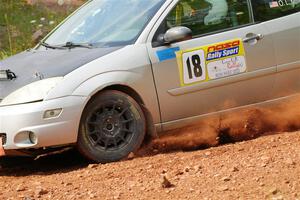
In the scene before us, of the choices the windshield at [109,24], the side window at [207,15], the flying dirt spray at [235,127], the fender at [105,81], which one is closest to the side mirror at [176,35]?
the side window at [207,15]

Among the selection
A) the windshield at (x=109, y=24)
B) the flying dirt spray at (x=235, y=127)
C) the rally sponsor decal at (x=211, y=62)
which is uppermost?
the windshield at (x=109, y=24)

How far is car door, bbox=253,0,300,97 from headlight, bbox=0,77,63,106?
2.39 m

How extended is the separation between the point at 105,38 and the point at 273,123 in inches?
82.7

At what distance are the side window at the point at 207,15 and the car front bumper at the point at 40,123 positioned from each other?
3.94ft

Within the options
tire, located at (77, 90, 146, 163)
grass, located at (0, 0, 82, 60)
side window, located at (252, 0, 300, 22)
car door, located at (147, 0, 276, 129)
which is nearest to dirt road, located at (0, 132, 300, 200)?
tire, located at (77, 90, 146, 163)

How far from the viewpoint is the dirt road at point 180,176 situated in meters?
4.82

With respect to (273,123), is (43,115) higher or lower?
higher

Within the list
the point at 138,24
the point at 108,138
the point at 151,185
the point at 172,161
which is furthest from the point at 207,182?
the point at 138,24

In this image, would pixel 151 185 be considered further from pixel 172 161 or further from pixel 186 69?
pixel 186 69

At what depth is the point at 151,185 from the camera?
5086 mm

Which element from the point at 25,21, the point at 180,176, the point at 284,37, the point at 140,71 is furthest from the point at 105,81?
the point at 25,21

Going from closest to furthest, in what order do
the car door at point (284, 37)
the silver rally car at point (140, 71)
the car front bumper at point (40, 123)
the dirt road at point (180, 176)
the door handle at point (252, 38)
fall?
1. the dirt road at point (180, 176)
2. the car front bumper at point (40, 123)
3. the silver rally car at point (140, 71)
4. the door handle at point (252, 38)
5. the car door at point (284, 37)

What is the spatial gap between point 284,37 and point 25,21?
36.5 feet

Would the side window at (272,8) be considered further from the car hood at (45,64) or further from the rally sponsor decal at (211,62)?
the car hood at (45,64)
